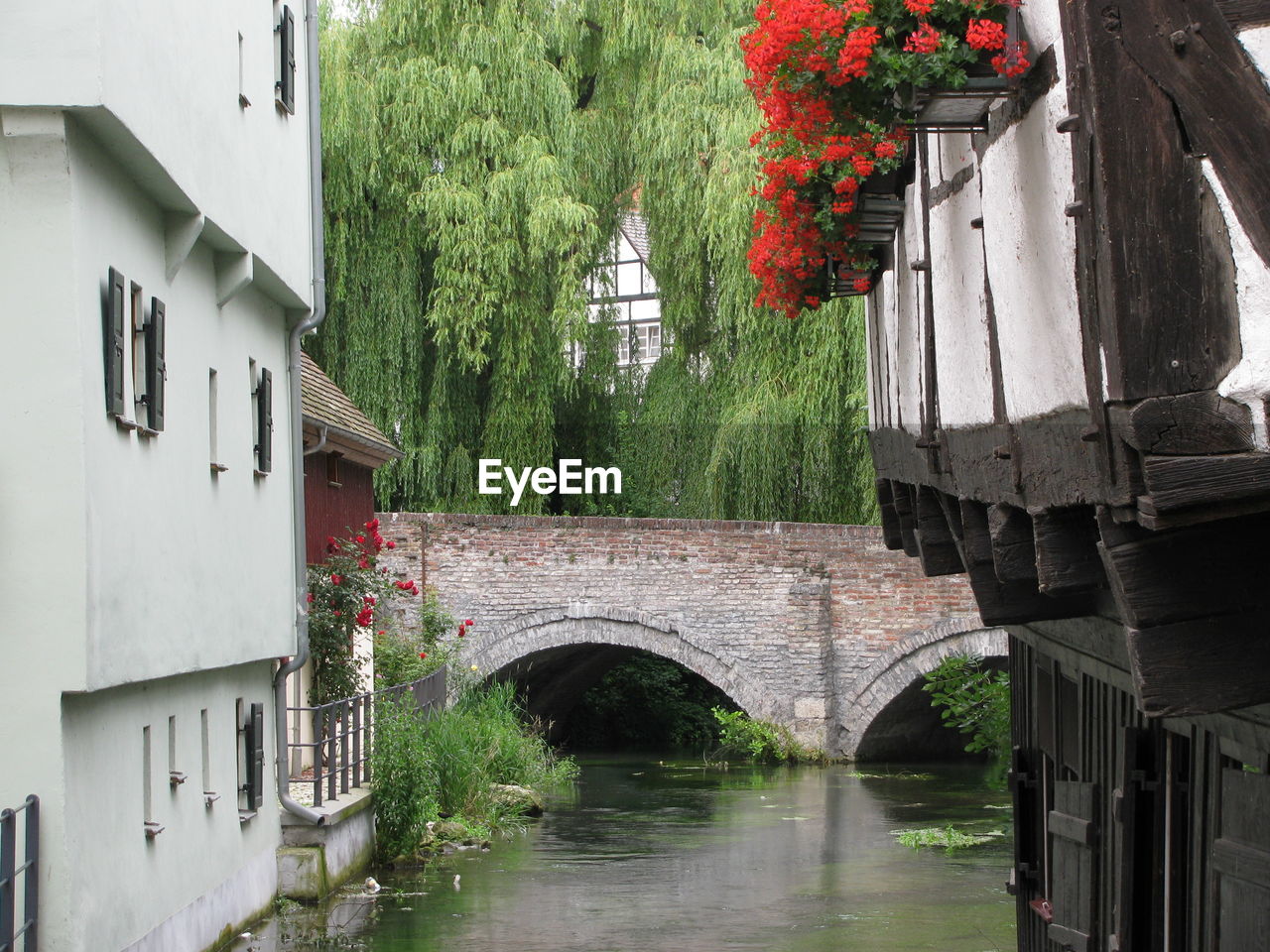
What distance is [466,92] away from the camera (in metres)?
21.6

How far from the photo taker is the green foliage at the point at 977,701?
13.1 metres

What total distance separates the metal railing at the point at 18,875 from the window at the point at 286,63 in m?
5.85

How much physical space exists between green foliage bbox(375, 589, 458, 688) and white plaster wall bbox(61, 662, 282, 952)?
21.0ft

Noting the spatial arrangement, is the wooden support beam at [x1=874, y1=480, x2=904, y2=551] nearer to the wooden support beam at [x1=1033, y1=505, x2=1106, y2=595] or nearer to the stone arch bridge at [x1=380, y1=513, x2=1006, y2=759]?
the wooden support beam at [x1=1033, y1=505, x2=1106, y2=595]

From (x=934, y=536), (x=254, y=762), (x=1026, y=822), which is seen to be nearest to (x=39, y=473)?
(x=934, y=536)

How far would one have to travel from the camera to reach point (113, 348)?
24.3ft

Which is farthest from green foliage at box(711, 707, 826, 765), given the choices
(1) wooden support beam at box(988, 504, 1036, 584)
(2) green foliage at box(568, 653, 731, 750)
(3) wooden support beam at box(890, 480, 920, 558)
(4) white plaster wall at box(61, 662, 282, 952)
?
(1) wooden support beam at box(988, 504, 1036, 584)

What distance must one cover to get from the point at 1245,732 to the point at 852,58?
2.10 m

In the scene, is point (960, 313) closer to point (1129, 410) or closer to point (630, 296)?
point (1129, 410)

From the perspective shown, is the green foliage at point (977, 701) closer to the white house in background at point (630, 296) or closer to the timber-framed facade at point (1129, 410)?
the timber-framed facade at point (1129, 410)

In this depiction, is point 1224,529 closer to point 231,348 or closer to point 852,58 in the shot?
point 852,58

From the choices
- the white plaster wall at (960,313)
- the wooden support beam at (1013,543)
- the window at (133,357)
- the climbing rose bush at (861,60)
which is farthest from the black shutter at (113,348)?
the wooden support beam at (1013,543)

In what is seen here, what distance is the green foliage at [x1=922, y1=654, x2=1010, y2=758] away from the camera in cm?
1305

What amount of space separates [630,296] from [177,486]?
1853cm
